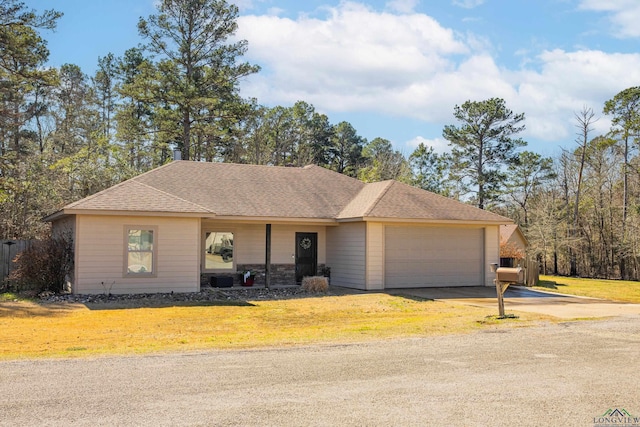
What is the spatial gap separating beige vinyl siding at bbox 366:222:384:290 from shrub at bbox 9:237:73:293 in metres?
9.08

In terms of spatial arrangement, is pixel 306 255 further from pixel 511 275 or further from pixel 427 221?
pixel 511 275

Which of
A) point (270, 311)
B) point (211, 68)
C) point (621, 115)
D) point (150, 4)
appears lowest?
point (270, 311)

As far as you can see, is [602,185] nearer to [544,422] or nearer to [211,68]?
[211,68]

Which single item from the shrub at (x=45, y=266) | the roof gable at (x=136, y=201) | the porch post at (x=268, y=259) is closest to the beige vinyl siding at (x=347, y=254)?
the porch post at (x=268, y=259)

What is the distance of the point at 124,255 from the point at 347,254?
7.40 meters

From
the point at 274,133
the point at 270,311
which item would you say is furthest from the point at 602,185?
the point at 270,311

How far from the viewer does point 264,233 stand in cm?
1956

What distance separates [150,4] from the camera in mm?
30906

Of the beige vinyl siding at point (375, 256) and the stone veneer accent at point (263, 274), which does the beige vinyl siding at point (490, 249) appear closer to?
the beige vinyl siding at point (375, 256)

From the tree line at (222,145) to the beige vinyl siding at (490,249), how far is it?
584 inches

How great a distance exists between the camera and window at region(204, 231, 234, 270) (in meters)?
18.8

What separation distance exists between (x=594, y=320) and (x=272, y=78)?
75.3 feet

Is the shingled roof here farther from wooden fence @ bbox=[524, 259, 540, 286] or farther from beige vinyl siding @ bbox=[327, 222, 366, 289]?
wooden fence @ bbox=[524, 259, 540, 286]

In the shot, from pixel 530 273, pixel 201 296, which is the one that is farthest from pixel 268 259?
pixel 530 273
